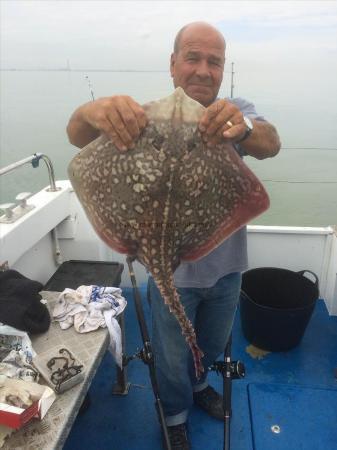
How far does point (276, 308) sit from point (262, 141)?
2282 mm

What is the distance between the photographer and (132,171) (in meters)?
1.32

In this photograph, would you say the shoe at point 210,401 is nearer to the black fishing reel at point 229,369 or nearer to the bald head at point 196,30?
the black fishing reel at point 229,369

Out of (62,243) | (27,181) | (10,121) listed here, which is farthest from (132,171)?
(10,121)

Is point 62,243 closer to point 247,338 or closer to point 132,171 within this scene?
point 247,338

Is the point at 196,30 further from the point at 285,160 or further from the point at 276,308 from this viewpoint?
the point at 285,160

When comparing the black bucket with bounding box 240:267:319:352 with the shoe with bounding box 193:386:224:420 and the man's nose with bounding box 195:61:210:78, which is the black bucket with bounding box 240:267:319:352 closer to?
the shoe with bounding box 193:386:224:420

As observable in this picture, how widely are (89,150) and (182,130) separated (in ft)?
1.28

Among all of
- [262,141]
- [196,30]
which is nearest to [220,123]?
[262,141]

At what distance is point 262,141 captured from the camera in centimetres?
166

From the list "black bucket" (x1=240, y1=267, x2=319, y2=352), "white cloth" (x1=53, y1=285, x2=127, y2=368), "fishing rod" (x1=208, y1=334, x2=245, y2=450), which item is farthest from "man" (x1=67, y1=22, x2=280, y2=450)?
"black bucket" (x1=240, y1=267, x2=319, y2=352)

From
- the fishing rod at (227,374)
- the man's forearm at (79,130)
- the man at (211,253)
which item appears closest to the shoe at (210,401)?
the man at (211,253)

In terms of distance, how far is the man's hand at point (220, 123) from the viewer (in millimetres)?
1276

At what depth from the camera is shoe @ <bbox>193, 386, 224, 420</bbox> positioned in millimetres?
2948

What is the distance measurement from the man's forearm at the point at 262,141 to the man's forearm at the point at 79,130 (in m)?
0.71
